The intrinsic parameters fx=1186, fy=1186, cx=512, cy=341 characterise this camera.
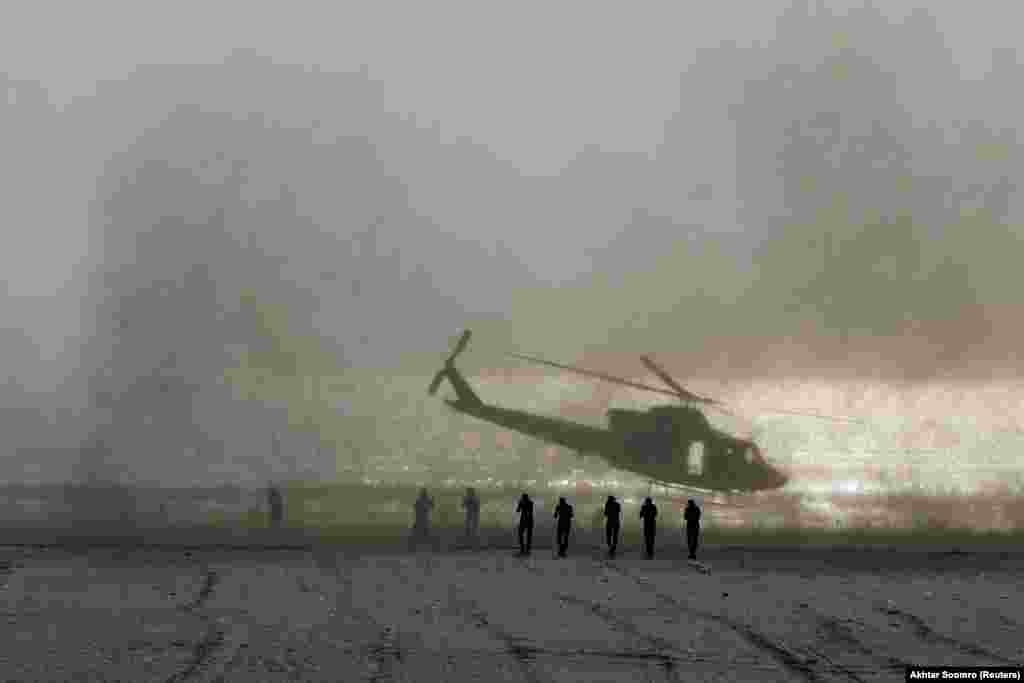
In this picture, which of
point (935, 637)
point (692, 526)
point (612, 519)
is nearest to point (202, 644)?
point (935, 637)

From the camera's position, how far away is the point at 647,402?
507ft

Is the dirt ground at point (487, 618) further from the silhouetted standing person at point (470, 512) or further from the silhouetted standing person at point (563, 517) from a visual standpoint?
the silhouetted standing person at point (470, 512)

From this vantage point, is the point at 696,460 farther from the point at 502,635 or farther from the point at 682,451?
the point at 502,635

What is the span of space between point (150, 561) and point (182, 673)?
11.7 m

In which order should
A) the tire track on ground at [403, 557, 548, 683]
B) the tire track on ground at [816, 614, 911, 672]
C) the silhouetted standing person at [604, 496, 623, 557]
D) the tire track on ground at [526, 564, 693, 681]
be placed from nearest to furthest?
the tire track on ground at [403, 557, 548, 683], the tire track on ground at [526, 564, 693, 681], the tire track on ground at [816, 614, 911, 672], the silhouetted standing person at [604, 496, 623, 557]

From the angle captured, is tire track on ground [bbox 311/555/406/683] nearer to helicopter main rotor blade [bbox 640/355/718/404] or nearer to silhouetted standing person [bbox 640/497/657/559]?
silhouetted standing person [bbox 640/497/657/559]

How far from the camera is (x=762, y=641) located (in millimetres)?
16547

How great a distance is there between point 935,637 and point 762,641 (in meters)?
2.68

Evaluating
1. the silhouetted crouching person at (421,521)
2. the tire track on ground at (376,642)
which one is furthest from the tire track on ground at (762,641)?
the silhouetted crouching person at (421,521)

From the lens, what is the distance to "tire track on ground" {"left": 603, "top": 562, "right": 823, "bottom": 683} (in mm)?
14680

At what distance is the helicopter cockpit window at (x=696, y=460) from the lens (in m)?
38.7

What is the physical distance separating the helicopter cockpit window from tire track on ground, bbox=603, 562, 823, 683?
1759 cm

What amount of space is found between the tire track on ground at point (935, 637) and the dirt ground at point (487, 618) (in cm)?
4

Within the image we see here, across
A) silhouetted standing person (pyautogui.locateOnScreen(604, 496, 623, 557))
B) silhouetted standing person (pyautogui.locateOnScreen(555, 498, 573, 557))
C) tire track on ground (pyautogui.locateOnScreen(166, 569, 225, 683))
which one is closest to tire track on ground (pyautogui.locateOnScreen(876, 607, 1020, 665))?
silhouetted standing person (pyautogui.locateOnScreen(604, 496, 623, 557))
